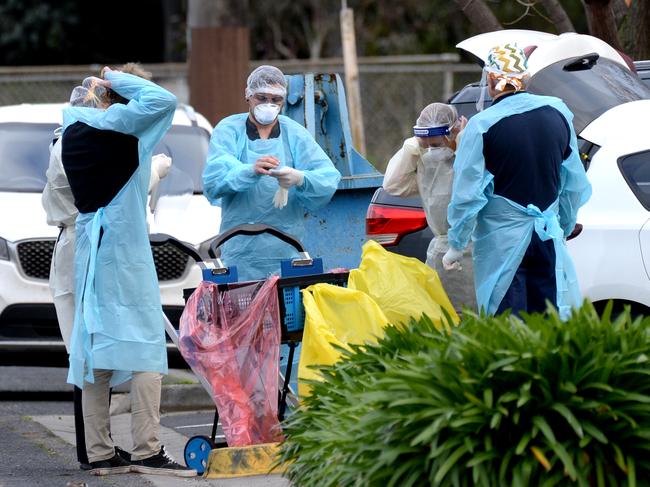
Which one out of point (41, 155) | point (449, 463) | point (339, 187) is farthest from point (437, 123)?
point (41, 155)

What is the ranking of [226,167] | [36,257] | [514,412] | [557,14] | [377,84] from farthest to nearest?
[377,84]
[557,14]
[36,257]
[226,167]
[514,412]

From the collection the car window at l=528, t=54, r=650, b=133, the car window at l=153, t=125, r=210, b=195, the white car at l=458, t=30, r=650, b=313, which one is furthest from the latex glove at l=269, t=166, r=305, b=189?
the car window at l=153, t=125, r=210, b=195

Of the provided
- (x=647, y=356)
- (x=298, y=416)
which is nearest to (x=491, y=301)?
(x=298, y=416)

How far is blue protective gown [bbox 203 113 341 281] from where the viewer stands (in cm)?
695

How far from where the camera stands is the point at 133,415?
665cm

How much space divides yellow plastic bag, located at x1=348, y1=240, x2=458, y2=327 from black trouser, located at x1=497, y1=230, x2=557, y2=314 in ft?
0.94

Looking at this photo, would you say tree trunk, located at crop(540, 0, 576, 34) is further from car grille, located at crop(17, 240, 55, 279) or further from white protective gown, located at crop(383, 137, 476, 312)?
car grille, located at crop(17, 240, 55, 279)

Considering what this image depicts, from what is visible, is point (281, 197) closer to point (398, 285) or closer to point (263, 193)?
point (263, 193)

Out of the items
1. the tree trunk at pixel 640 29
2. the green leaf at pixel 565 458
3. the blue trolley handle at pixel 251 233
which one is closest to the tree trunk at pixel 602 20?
the tree trunk at pixel 640 29

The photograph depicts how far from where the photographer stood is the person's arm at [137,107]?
6.42m

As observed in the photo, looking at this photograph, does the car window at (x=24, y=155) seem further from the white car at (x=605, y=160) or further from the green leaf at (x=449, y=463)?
the green leaf at (x=449, y=463)

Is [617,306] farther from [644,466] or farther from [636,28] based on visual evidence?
[636,28]

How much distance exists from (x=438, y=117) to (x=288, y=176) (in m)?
0.78

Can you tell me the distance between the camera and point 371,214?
7578mm
